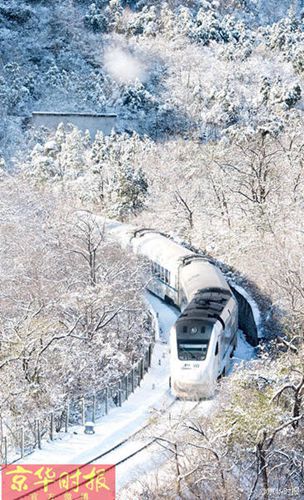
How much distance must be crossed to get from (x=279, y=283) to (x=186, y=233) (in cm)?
1222

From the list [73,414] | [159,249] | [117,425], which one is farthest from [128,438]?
[159,249]

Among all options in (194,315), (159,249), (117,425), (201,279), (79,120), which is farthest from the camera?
(79,120)

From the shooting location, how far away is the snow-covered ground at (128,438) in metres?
16.9

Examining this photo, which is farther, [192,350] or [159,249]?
[159,249]

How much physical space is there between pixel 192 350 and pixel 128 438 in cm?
356

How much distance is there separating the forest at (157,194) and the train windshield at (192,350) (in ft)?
4.78

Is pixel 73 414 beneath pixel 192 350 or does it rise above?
beneath

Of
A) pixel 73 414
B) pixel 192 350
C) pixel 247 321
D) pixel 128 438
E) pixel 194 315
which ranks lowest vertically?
pixel 247 321

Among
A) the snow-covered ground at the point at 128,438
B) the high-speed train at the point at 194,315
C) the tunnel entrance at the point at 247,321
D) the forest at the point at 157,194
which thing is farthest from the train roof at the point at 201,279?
the snow-covered ground at the point at 128,438

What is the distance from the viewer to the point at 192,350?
67.5ft

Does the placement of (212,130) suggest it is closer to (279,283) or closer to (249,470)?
(279,283)

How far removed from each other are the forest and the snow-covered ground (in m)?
1.29

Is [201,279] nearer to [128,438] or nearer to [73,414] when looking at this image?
[73,414]

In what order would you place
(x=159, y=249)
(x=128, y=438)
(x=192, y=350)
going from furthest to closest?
(x=159, y=249) → (x=192, y=350) → (x=128, y=438)
